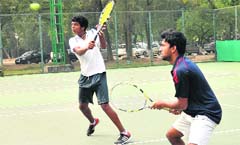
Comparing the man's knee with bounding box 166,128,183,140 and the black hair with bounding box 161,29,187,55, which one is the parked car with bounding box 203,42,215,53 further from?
the black hair with bounding box 161,29,187,55

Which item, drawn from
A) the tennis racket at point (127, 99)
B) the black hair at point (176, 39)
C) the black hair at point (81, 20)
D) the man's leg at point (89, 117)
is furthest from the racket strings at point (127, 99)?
the black hair at point (176, 39)

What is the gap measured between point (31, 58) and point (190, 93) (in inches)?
824

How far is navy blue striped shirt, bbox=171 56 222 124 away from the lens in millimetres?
3984

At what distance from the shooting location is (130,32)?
26250mm

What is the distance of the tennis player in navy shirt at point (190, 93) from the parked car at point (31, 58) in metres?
19.3

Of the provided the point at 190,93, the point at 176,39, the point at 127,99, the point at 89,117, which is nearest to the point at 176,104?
the point at 190,93

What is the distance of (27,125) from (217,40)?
19.5 metres

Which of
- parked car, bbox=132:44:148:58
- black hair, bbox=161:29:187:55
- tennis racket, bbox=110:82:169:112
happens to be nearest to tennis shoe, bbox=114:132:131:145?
black hair, bbox=161:29:187:55

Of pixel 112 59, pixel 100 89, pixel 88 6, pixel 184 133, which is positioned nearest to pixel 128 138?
pixel 100 89

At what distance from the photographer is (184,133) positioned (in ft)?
14.5

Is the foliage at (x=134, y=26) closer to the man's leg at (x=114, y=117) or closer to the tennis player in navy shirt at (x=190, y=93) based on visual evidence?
the man's leg at (x=114, y=117)

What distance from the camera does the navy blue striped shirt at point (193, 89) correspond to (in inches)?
157

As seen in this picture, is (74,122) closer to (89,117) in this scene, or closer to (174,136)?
(89,117)

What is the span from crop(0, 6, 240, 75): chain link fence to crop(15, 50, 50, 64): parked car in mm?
48
